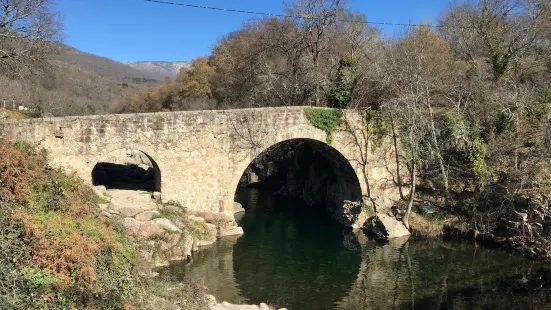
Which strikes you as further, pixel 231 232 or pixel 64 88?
pixel 64 88

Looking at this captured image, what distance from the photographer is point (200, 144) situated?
18906mm

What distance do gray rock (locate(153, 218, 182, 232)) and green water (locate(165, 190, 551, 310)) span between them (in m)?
1.46

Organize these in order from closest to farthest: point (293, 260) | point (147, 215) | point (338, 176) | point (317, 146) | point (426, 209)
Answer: point (147, 215)
point (293, 260)
point (426, 209)
point (317, 146)
point (338, 176)

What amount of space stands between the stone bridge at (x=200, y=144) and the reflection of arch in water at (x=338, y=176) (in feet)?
0.50

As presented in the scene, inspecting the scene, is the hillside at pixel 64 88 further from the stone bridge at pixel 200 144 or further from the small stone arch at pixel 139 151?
the small stone arch at pixel 139 151

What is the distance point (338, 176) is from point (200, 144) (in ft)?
31.3

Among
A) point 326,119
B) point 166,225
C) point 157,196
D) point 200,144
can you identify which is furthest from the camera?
point 326,119

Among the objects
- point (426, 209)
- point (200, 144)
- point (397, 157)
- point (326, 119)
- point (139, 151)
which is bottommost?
point (426, 209)

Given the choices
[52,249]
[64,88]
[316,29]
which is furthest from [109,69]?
[52,249]

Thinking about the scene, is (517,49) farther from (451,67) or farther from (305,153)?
(305,153)

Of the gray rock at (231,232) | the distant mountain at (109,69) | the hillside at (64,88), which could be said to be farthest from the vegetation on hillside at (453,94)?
the distant mountain at (109,69)

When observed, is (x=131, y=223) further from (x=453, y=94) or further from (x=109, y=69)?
(x=109, y=69)

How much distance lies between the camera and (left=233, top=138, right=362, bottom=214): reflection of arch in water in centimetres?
2206

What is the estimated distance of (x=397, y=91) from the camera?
69.9 feet
